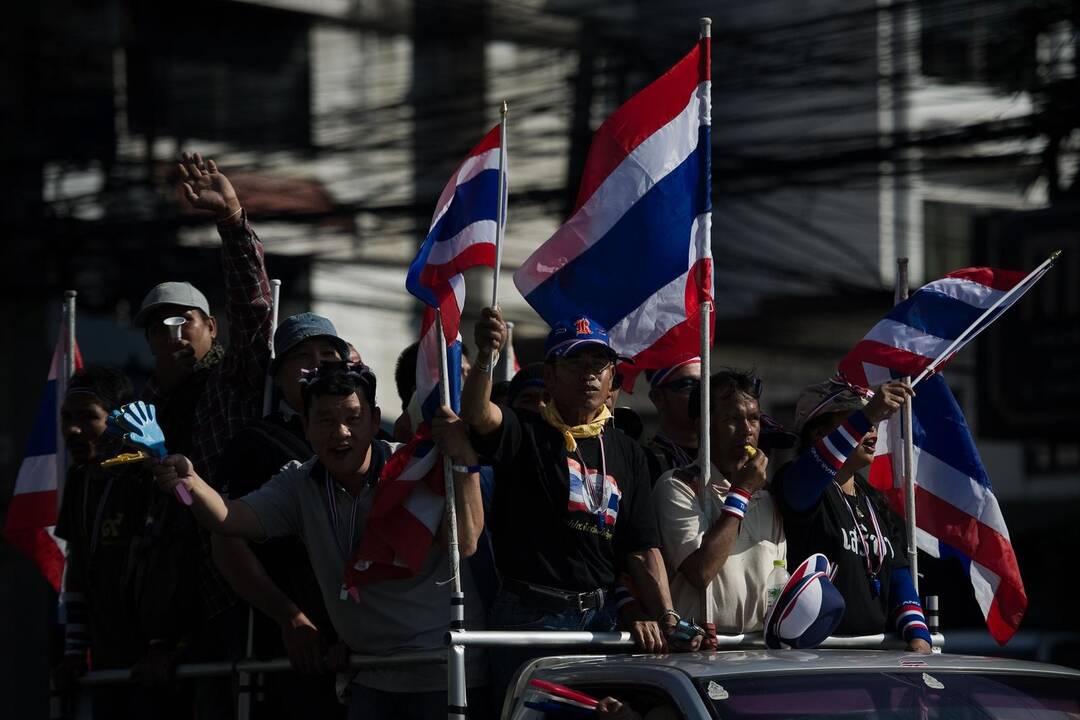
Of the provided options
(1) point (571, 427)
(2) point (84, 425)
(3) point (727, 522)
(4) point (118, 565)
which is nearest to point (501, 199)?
(1) point (571, 427)

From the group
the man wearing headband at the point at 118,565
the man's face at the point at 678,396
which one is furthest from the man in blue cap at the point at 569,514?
the man wearing headband at the point at 118,565

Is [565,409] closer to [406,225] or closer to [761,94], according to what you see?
[406,225]

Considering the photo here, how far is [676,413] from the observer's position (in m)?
6.75

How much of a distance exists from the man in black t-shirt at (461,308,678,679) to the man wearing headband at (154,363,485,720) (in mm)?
140

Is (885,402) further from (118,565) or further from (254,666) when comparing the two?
(118,565)

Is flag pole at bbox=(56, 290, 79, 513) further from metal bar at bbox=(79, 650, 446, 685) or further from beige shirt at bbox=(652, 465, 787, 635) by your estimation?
beige shirt at bbox=(652, 465, 787, 635)

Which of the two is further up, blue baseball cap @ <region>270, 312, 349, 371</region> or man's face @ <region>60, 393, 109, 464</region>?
blue baseball cap @ <region>270, 312, 349, 371</region>

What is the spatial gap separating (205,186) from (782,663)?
303cm

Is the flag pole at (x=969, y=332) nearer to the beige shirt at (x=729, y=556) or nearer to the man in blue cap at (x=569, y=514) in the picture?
the beige shirt at (x=729, y=556)

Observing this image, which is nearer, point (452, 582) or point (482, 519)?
point (452, 582)

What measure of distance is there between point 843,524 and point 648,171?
1390 millimetres

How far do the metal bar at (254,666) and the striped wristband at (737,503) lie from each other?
3.16 feet

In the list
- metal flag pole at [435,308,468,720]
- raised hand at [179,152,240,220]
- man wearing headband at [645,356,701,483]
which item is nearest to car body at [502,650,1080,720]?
metal flag pole at [435,308,468,720]

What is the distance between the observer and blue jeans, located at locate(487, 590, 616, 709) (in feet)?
17.2
